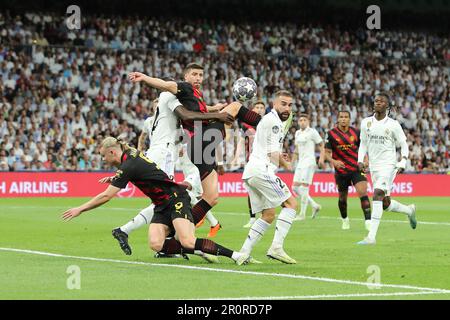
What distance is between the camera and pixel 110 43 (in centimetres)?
4219

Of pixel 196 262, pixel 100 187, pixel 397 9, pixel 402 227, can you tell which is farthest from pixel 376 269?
pixel 397 9

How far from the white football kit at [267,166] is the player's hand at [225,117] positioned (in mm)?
559

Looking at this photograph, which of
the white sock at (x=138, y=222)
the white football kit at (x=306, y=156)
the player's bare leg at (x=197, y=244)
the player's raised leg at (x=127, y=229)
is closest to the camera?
the player's bare leg at (x=197, y=244)

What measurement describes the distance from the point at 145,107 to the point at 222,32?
27.8 feet

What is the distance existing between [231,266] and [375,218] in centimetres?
487

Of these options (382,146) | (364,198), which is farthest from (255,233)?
(364,198)

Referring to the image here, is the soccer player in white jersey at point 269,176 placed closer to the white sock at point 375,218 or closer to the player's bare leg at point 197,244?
the player's bare leg at point 197,244

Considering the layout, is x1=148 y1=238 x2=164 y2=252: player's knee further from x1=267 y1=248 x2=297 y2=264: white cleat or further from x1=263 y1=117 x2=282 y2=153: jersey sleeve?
x1=263 y1=117 x2=282 y2=153: jersey sleeve

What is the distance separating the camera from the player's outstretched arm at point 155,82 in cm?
1262

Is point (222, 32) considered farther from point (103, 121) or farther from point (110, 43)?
point (103, 121)

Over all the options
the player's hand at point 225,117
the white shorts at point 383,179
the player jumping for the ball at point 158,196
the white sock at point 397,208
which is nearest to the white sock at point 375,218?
the white shorts at point 383,179

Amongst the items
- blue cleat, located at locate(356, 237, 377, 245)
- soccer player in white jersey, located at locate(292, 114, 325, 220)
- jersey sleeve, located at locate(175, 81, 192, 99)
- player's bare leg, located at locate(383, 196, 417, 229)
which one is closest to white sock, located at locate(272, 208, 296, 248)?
jersey sleeve, located at locate(175, 81, 192, 99)

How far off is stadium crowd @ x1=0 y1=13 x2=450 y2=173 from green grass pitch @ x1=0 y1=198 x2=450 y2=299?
597 inches
